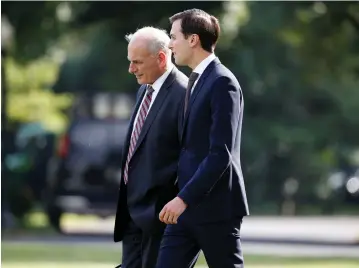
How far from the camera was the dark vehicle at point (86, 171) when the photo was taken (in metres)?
23.6

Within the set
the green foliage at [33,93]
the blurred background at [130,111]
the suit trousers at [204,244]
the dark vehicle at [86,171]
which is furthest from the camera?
the green foliage at [33,93]

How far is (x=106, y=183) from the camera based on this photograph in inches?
949

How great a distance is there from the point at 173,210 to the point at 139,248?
99cm

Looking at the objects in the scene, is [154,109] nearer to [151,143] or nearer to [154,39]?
[151,143]

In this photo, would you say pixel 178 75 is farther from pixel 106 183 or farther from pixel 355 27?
pixel 106 183

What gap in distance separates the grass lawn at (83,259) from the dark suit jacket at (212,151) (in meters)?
7.74

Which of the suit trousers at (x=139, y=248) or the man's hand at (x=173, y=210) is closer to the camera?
the man's hand at (x=173, y=210)

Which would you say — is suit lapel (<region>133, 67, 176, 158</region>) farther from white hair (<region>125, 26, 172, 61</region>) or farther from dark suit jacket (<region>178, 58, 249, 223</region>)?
dark suit jacket (<region>178, 58, 249, 223</region>)

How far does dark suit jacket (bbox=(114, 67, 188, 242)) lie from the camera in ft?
24.7

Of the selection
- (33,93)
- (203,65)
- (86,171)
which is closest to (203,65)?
(203,65)

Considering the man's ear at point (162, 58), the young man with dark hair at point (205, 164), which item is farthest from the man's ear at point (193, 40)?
the man's ear at point (162, 58)

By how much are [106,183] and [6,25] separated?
339 cm

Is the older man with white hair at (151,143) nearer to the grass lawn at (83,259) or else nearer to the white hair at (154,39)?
the white hair at (154,39)

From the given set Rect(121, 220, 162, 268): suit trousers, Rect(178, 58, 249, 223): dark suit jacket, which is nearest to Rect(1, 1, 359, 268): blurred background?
Rect(121, 220, 162, 268): suit trousers
